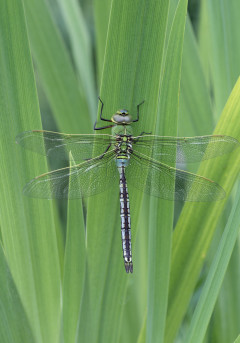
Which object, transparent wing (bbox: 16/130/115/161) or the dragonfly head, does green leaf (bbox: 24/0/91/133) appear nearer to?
transparent wing (bbox: 16/130/115/161)

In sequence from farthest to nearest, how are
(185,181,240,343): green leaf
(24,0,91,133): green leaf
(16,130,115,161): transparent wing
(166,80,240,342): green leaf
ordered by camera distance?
(24,0,91,133): green leaf < (16,130,115,161): transparent wing < (166,80,240,342): green leaf < (185,181,240,343): green leaf

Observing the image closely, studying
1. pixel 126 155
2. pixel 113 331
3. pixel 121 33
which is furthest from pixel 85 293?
pixel 121 33

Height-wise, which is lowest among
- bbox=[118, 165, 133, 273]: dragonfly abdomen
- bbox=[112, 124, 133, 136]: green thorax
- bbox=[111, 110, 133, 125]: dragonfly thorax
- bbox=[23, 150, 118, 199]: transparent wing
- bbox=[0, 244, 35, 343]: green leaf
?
bbox=[0, 244, 35, 343]: green leaf

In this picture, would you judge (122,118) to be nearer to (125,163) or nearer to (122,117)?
(122,117)

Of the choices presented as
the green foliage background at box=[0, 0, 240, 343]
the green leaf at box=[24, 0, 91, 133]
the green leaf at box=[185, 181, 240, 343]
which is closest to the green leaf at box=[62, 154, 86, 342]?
the green foliage background at box=[0, 0, 240, 343]

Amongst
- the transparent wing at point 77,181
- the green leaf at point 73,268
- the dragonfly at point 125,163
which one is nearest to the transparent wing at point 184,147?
the dragonfly at point 125,163

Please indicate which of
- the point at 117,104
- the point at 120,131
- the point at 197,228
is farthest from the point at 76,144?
the point at 197,228

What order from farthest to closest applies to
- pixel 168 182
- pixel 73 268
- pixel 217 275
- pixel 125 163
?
pixel 125 163, pixel 168 182, pixel 73 268, pixel 217 275
